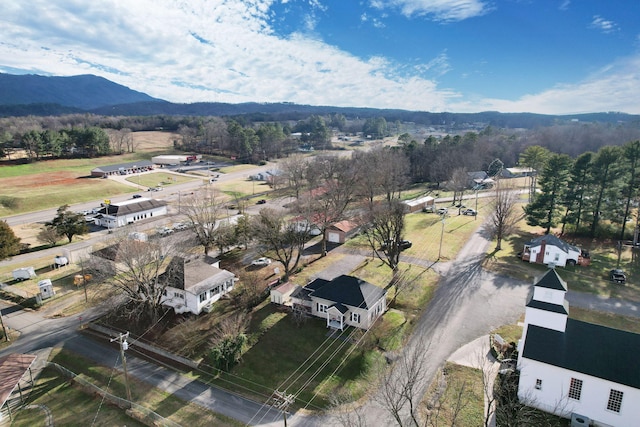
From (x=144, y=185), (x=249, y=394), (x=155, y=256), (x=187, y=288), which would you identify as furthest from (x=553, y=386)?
(x=144, y=185)

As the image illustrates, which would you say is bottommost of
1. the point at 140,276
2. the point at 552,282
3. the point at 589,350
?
the point at 140,276

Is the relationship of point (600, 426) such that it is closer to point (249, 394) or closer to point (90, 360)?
point (249, 394)

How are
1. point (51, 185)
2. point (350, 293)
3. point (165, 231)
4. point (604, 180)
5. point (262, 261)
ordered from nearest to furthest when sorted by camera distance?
point (350, 293), point (262, 261), point (604, 180), point (165, 231), point (51, 185)

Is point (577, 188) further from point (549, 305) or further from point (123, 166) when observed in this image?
point (123, 166)

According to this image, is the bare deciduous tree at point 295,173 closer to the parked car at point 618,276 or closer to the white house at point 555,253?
the white house at point 555,253

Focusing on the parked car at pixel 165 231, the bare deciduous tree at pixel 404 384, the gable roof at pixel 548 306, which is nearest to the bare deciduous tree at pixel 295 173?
the parked car at pixel 165 231

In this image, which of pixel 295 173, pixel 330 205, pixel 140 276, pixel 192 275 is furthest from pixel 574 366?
pixel 295 173
